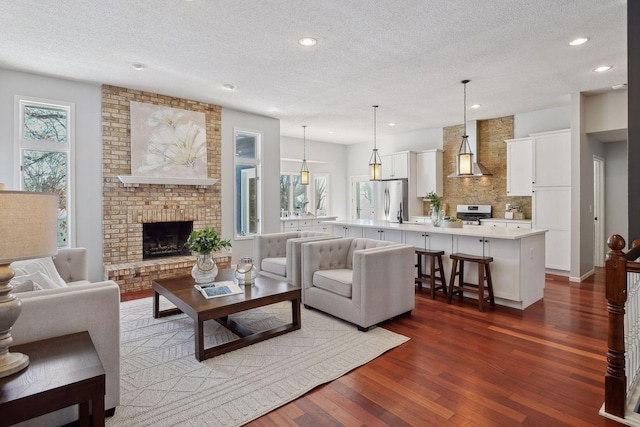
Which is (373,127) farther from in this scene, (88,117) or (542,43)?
(88,117)

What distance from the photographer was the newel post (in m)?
1.99

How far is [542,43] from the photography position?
3.45 metres

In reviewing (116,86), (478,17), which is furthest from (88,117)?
(478,17)

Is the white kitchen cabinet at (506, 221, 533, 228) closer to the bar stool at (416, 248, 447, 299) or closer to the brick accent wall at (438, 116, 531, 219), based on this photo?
the brick accent wall at (438, 116, 531, 219)

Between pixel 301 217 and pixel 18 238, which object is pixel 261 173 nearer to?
pixel 301 217

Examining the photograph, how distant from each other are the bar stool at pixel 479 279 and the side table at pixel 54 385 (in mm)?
3645

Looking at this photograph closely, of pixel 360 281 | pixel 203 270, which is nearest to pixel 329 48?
pixel 360 281

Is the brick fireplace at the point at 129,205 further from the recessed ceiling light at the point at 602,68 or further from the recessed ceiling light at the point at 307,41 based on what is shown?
the recessed ceiling light at the point at 602,68

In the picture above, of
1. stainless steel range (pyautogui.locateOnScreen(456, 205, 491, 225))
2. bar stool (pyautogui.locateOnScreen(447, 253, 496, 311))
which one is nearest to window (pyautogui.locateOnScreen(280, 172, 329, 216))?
stainless steel range (pyautogui.locateOnScreen(456, 205, 491, 225))

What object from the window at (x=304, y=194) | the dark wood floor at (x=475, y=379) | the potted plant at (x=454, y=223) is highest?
the window at (x=304, y=194)

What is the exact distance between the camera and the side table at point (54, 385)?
1272mm

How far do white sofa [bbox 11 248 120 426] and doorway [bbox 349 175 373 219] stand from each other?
741 centimetres

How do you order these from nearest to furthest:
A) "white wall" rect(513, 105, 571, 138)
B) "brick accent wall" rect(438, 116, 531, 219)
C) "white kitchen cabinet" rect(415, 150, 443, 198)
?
"white wall" rect(513, 105, 571, 138)
"brick accent wall" rect(438, 116, 531, 219)
"white kitchen cabinet" rect(415, 150, 443, 198)

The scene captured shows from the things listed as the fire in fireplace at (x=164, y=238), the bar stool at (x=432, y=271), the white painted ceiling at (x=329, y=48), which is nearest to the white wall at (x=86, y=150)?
the white painted ceiling at (x=329, y=48)
